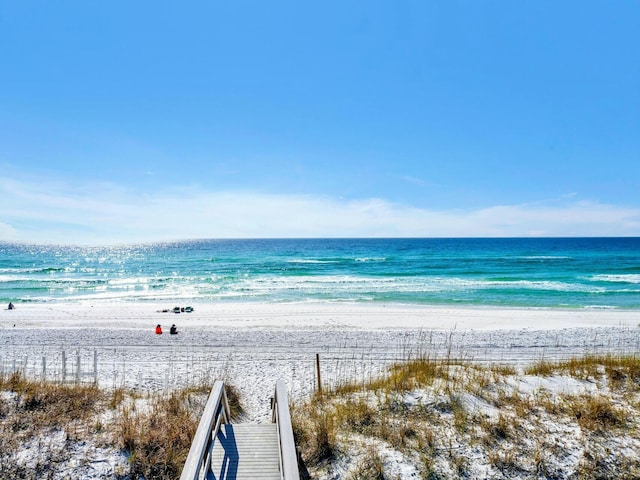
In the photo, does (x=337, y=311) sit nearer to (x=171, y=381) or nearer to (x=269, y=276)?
(x=171, y=381)

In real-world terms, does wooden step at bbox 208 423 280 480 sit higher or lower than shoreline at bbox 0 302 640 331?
higher

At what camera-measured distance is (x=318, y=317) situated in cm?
2345

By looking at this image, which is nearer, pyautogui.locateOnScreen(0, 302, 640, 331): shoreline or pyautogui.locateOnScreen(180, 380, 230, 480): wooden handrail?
pyautogui.locateOnScreen(180, 380, 230, 480): wooden handrail

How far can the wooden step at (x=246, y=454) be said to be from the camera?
478cm

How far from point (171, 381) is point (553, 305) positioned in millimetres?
26075

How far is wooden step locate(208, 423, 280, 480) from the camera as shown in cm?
478

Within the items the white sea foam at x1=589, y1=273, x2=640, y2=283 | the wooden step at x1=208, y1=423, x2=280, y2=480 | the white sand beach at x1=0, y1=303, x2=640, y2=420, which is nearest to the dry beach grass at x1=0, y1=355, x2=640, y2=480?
the wooden step at x1=208, y1=423, x2=280, y2=480

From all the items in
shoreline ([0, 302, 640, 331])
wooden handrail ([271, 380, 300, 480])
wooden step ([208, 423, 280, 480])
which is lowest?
shoreline ([0, 302, 640, 331])

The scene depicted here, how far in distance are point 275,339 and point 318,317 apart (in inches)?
252

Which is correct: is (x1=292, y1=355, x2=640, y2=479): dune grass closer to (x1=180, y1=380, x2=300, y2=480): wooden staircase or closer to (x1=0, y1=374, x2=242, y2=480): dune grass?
(x1=180, y1=380, x2=300, y2=480): wooden staircase

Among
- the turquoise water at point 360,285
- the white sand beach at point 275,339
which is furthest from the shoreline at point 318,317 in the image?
the turquoise water at point 360,285

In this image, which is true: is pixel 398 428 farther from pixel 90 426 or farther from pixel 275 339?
pixel 275 339

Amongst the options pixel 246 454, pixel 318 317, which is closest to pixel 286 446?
pixel 246 454

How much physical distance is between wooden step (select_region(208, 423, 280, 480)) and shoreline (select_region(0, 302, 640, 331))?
1438cm
